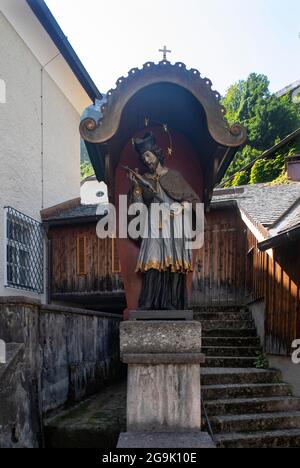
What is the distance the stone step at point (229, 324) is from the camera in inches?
341

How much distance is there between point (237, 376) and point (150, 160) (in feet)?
12.8

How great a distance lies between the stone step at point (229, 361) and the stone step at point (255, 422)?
1652 mm

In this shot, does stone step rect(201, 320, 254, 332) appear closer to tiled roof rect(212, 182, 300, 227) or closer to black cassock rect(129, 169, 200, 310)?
tiled roof rect(212, 182, 300, 227)

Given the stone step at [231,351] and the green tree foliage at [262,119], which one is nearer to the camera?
the stone step at [231,351]

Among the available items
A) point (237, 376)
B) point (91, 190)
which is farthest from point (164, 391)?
point (91, 190)

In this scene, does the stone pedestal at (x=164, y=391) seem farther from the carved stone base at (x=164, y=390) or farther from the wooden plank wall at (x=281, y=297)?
the wooden plank wall at (x=281, y=297)

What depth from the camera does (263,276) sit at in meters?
8.21

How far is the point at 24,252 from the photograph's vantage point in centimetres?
1007

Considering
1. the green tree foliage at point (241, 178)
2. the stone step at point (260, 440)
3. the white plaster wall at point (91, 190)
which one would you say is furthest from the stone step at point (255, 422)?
the white plaster wall at point (91, 190)

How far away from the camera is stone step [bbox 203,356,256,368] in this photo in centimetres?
729

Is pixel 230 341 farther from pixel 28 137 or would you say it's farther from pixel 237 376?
pixel 28 137

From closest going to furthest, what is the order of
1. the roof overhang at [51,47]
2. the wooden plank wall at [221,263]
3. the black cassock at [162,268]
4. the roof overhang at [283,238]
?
1. the black cassock at [162,268]
2. the roof overhang at [283,238]
3. the roof overhang at [51,47]
4. the wooden plank wall at [221,263]

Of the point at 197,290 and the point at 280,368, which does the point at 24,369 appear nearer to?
the point at 280,368

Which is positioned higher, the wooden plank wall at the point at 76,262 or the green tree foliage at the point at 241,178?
the green tree foliage at the point at 241,178
